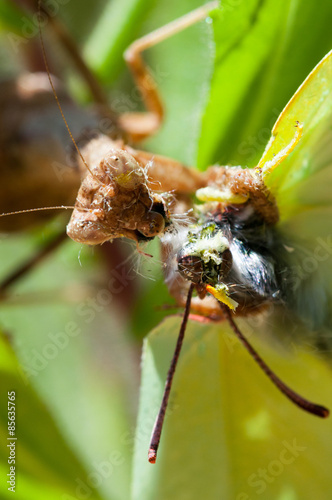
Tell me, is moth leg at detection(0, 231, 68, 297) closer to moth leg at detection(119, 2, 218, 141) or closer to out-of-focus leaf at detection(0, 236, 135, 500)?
Answer: out-of-focus leaf at detection(0, 236, 135, 500)

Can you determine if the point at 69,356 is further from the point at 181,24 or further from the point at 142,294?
the point at 181,24

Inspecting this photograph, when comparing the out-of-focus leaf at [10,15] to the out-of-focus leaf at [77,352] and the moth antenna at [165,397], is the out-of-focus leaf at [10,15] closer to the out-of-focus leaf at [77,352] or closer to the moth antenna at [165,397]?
the out-of-focus leaf at [77,352]

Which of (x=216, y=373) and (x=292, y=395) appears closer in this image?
(x=292, y=395)

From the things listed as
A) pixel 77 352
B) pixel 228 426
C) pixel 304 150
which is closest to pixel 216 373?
pixel 228 426

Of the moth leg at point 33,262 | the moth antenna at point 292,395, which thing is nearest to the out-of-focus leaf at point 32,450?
the moth leg at point 33,262

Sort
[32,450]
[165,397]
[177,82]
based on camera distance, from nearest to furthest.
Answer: [165,397] < [32,450] < [177,82]

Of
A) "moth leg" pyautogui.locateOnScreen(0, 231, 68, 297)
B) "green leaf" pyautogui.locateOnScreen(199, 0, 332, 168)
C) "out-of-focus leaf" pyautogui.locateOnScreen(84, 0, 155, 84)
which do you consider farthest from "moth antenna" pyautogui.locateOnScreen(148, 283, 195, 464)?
"out-of-focus leaf" pyautogui.locateOnScreen(84, 0, 155, 84)

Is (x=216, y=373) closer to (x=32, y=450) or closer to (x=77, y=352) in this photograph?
(x=32, y=450)
